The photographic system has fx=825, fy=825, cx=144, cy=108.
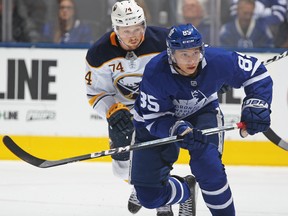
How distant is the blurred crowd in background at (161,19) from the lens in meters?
6.21

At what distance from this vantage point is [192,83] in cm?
375

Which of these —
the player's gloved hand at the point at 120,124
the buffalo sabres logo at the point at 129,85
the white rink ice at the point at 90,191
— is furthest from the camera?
the white rink ice at the point at 90,191

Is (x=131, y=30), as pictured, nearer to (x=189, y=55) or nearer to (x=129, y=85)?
(x=129, y=85)

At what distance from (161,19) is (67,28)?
743 millimetres

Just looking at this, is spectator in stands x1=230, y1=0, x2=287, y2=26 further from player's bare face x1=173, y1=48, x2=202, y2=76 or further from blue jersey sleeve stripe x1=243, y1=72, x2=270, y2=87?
player's bare face x1=173, y1=48, x2=202, y2=76

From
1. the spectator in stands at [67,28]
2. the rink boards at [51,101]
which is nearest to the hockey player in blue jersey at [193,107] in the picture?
the rink boards at [51,101]

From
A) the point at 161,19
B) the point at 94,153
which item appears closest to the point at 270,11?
the point at 161,19

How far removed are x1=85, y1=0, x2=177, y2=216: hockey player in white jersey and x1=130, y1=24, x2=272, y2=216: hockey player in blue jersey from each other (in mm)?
427

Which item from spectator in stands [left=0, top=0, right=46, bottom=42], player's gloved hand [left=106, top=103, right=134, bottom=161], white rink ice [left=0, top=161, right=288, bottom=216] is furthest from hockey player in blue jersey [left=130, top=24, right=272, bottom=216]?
spectator in stands [left=0, top=0, right=46, bottom=42]

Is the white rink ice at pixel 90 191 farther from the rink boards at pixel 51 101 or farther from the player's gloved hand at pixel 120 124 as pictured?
the player's gloved hand at pixel 120 124

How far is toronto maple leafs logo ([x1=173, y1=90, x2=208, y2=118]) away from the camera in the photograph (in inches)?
150

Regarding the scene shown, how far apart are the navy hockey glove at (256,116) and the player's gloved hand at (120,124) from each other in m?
0.88

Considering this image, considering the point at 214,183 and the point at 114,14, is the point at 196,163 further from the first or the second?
the point at 114,14

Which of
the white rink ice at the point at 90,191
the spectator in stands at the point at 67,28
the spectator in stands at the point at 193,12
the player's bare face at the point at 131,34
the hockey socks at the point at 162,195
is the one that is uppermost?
the player's bare face at the point at 131,34
